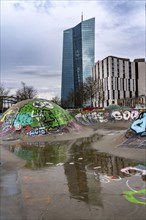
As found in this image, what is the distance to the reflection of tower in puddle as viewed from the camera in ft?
28.9

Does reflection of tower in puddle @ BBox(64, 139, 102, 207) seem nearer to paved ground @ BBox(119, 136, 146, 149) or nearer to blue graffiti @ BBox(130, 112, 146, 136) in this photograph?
paved ground @ BBox(119, 136, 146, 149)

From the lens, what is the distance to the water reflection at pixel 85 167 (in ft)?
30.8

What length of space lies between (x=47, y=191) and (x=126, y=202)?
266 cm

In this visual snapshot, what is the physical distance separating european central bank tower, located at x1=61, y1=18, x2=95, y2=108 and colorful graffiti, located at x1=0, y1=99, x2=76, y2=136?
451 feet

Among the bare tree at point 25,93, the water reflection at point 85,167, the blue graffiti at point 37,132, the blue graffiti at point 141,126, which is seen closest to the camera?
the water reflection at point 85,167

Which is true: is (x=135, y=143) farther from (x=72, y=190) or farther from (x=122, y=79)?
(x=122, y=79)

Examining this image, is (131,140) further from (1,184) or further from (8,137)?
(8,137)

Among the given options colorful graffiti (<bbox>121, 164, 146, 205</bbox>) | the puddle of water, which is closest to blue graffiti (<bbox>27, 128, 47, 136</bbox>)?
the puddle of water

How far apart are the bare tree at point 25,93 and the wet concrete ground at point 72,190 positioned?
71079 mm

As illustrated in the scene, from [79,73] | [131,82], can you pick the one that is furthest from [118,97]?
[79,73]

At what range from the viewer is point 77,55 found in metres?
173

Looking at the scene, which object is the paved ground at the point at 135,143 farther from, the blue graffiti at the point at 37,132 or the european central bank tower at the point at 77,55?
the european central bank tower at the point at 77,55

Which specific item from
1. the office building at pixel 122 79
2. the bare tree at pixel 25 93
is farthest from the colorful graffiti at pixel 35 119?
the office building at pixel 122 79

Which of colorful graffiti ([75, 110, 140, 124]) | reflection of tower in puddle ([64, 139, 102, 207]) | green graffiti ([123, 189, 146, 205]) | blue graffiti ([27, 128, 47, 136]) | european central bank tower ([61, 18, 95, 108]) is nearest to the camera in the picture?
green graffiti ([123, 189, 146, 205])
